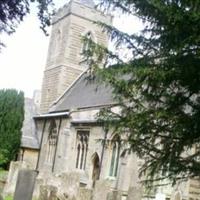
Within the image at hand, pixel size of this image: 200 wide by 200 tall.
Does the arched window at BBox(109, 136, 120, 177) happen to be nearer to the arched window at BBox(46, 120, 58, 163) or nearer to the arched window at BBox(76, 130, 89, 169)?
the arched window at BBox(76, 130, 89, 169)

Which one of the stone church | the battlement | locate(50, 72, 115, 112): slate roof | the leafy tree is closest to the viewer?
the stone church

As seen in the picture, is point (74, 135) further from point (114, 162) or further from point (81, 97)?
point (114, 162)

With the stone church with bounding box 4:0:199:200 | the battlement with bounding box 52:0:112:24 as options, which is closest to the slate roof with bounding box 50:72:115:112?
the stone church with bounding box 4:0:199:200

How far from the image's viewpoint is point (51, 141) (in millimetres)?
27172

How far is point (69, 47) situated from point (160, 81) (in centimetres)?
2476

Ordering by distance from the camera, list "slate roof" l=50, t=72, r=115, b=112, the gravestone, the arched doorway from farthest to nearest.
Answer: "slate roof" l=50, t=72, r=115, b=112, the arched doorway, the gravestone

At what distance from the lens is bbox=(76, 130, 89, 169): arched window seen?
886 inches

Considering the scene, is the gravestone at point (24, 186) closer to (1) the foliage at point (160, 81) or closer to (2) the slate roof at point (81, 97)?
(1) the foliage at point (160, 81)

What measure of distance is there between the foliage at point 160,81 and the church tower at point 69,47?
2295 centimetres

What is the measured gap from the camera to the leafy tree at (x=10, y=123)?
26359 mm

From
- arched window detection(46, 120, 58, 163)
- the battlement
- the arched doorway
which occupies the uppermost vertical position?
the battlement

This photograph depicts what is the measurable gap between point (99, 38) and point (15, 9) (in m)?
22.7

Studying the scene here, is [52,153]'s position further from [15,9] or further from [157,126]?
[157,126]

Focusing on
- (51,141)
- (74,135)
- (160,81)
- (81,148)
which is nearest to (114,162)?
(81,148)
